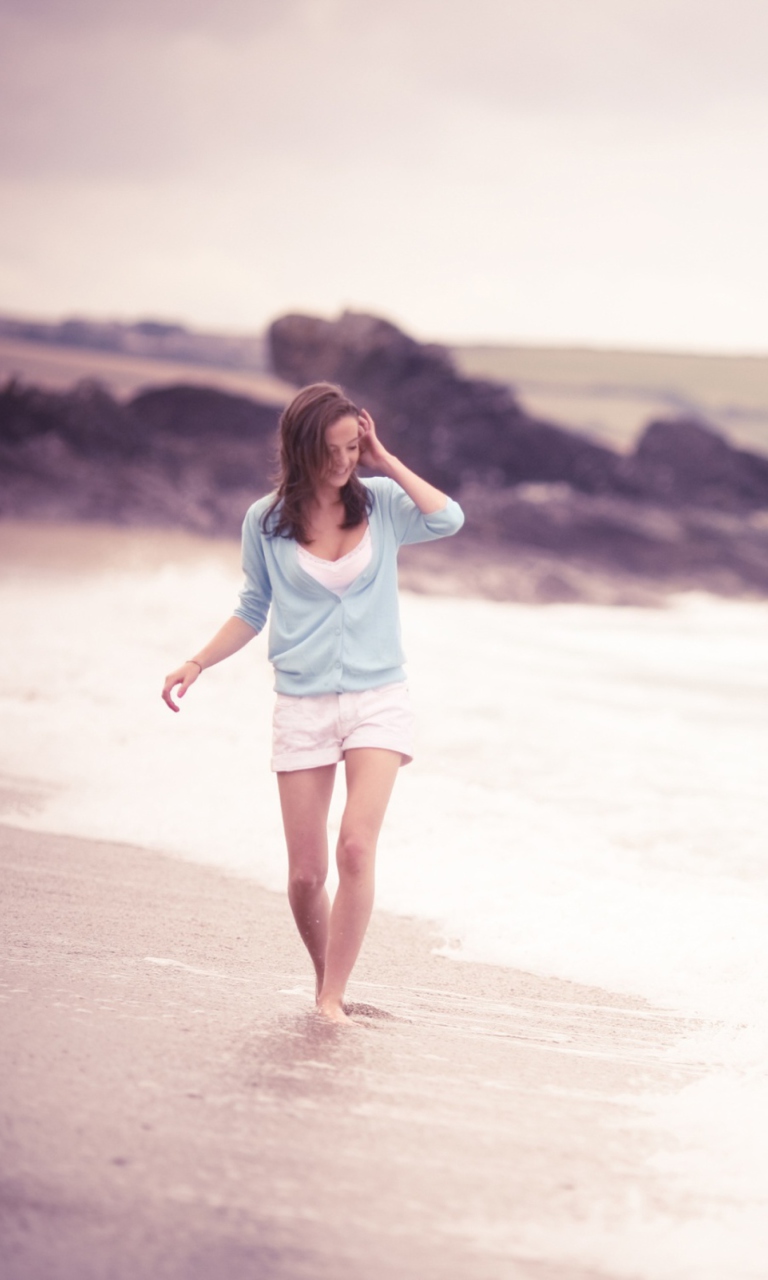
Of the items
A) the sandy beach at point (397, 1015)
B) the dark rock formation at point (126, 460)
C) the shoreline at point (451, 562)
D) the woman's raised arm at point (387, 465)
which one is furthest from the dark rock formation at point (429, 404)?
the woman's raised arm at point (387, 465)

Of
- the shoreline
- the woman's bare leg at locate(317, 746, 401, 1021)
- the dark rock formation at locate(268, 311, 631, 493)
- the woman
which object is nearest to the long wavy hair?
the woman

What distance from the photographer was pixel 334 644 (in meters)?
3.38

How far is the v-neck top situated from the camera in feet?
11.1

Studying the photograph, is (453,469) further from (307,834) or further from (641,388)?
(307,834)

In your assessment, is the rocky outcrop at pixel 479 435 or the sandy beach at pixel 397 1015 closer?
the sandy beach at pixel 397 1015

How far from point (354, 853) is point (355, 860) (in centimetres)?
2

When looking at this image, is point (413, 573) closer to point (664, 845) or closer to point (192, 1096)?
point (664, 845)

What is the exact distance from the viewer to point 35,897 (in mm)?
4617

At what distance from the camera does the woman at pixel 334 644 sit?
336 cm

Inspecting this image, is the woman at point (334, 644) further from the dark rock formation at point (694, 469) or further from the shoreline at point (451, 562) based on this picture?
the dark rock formation at point (694, 469)

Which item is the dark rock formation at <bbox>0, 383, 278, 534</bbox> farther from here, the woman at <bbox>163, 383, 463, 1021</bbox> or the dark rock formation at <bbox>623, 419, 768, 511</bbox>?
the woman at <bbox>163, 383, 463, 1021</bbox>

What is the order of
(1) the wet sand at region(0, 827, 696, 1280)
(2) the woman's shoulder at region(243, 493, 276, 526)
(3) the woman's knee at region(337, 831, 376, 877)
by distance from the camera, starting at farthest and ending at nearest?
1. (2) the woman's shoulder at region(243, 493, 276, 526)
2. (3) the woman's knee at region(337, 831, 376, 877)
3. (1) the wet sand at region(0, 827, 696, 1280)

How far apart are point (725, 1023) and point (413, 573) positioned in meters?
20.5

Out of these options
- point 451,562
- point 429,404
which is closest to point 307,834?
point 451,562
